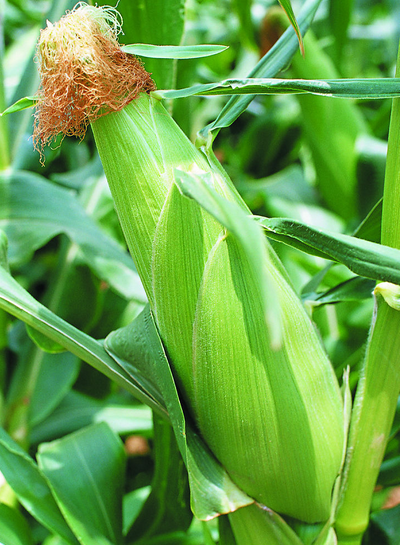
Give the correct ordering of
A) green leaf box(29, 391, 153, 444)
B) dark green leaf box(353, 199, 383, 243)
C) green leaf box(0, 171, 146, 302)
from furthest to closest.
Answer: green leaf box(29, 391, 153, 444), green leaf box(0, 171, 146, 302), dark green leaf box(353, 199, 383, 243)

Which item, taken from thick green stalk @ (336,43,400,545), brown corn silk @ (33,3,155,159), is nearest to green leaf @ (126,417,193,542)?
thick green stalk @ (336,43,400,545)

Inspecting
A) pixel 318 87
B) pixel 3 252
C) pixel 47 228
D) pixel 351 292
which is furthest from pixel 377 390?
pixel 47 228

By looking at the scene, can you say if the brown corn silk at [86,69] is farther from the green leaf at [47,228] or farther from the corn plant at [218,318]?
the green leaf at [47,228]

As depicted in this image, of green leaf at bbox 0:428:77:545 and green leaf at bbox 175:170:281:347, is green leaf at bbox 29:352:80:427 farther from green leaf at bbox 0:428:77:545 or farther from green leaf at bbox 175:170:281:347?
green leaf at bbox 175:170:281:347

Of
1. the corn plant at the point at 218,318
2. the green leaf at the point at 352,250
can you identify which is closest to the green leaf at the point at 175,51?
the corn plant at the point at 218,318

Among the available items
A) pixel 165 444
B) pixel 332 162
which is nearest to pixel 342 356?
pixel 165 444

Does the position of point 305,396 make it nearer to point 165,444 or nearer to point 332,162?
point 165,444

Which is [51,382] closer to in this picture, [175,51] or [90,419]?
[90,419]
